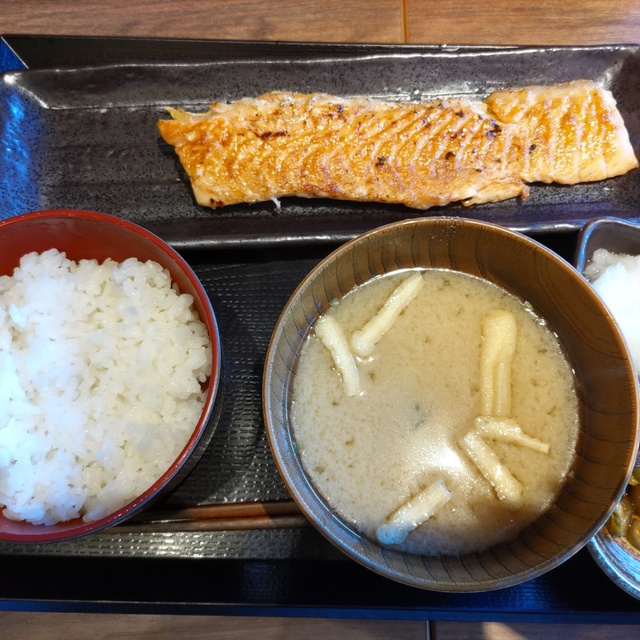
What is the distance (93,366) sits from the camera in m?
1.70

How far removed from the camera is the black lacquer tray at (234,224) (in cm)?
168

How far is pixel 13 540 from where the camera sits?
1.42 metres

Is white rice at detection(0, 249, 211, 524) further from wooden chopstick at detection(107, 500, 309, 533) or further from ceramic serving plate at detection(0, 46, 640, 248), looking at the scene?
ceramic serving plate at detection(0, 46, 640, 248)

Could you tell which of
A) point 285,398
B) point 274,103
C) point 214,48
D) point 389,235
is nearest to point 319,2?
point 214,48

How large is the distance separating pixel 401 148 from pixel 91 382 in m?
1.50

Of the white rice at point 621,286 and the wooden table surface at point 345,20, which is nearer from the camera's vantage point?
the white rice at point 621,286

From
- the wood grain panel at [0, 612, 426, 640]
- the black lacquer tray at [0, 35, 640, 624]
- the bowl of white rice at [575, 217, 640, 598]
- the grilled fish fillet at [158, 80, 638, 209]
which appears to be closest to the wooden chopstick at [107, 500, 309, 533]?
the black lacquer tray at [0, 35, 640, 624]

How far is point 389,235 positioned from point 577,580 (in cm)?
130

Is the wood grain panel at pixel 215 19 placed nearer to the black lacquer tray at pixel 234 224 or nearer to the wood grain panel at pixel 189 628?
the black lacquer tray at pixel 234 224

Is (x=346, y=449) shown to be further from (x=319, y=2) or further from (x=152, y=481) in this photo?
(x=319, y=2)

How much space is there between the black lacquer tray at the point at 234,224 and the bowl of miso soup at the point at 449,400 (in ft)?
1.30

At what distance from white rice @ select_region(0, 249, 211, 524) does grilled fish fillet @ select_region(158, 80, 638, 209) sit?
0.62 metres

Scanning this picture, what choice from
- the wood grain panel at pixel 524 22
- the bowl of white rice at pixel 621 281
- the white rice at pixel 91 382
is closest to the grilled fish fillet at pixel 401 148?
the bowl of white rice at pixel 621 281

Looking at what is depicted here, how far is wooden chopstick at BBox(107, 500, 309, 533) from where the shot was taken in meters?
1.61
